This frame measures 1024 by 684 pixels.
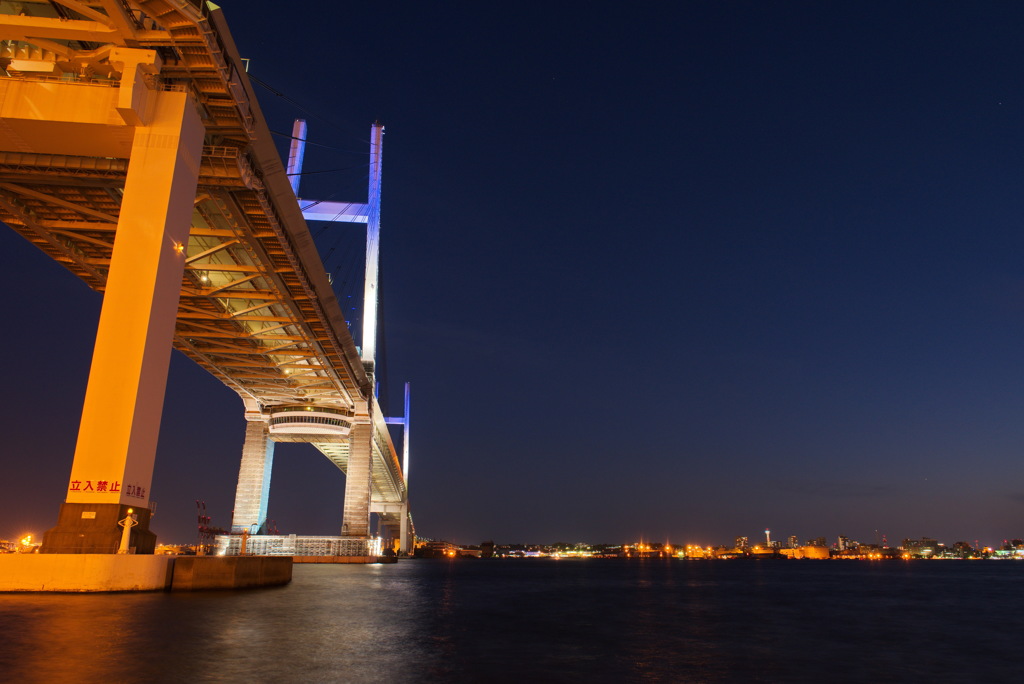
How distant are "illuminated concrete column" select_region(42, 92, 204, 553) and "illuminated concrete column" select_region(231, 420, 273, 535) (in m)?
44.8

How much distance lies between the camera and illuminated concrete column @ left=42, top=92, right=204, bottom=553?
48.2 ft

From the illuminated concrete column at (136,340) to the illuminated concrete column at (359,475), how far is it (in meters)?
42.8

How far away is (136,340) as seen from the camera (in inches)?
618

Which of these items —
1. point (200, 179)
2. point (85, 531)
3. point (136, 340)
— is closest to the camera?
point (85, 531)

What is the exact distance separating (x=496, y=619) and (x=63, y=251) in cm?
2259

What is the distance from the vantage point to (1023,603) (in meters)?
31.8

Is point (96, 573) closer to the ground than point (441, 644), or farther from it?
farther from it

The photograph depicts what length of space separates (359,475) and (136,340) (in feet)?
147

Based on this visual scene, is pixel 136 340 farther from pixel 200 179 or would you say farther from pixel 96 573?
pixel 200 179

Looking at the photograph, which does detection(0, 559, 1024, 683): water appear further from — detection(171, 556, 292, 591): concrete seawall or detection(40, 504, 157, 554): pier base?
detection(40, 504, 157, 554): pier base

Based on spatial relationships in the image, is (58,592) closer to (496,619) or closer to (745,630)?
(496,619)

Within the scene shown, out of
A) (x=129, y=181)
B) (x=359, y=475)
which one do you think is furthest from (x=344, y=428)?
(x=129, y=181)

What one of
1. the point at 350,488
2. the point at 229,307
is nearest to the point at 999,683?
the point at 229,307

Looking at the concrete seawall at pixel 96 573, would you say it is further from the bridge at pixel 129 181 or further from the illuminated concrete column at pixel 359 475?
the illuminated concrete column at pixel 359 475
